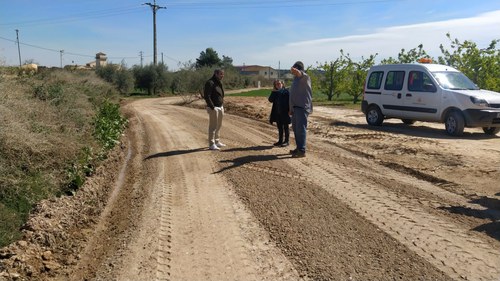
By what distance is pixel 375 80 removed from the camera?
46.9 feet

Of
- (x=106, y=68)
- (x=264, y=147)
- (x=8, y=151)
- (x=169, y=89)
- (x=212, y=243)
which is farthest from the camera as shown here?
(x=169, y=89)

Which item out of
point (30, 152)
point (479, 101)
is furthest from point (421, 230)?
point (479, 101)

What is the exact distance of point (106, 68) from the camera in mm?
41125

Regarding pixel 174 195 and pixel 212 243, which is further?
pixel 174 195

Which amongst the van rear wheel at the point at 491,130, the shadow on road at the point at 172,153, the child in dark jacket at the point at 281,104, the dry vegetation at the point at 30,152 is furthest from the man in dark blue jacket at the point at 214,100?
the van rear wheel at the point at 491,130

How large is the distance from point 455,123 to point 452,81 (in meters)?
1.60

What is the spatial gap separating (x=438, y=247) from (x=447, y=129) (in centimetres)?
836

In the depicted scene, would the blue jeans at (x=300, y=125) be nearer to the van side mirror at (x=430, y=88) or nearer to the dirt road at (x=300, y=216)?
the dirt road at (x=300, y=216)

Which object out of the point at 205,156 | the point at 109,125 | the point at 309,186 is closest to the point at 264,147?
the point at 205,156

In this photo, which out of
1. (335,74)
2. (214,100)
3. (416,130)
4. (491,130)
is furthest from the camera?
(335,74)

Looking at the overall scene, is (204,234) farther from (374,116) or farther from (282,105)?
(374,116)

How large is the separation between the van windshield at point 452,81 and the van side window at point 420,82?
0.76 feet

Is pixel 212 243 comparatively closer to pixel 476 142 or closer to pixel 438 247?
pixel 438 247

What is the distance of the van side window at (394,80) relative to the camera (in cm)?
1328
